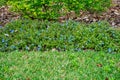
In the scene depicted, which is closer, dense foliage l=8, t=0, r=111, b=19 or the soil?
dense foliage l=8, t=0, r=111, b=19

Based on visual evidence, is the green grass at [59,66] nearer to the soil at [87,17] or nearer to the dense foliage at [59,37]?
the dense foliage at [59,37]

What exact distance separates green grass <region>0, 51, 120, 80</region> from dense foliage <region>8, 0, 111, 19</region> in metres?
1.71

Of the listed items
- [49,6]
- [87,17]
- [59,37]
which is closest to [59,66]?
[59,37]

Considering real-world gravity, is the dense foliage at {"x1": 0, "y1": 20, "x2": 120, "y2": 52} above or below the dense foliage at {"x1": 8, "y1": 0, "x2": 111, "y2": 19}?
below

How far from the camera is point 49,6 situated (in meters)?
7.32

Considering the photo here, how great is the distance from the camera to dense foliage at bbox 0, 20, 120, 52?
6.12m

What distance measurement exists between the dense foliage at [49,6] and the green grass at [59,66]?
171cm

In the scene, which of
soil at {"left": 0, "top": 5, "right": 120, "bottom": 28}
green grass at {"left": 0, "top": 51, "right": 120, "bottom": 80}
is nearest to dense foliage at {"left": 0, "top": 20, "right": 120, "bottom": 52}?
green grass at {"left": 0, "top": 51, "right": 120, "bottom": 80}

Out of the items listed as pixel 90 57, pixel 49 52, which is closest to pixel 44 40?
pixel 49 52

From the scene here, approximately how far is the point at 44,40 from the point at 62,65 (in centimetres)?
122

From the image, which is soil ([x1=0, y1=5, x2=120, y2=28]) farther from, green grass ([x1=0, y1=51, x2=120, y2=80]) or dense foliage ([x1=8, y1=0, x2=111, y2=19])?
green grass ([x1=0, y1=51, x2=120, y2=80])

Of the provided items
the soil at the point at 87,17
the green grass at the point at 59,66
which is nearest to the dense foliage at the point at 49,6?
the soil at the point at 87,17

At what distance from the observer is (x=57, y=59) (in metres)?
5.46

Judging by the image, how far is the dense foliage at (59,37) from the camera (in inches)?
241
